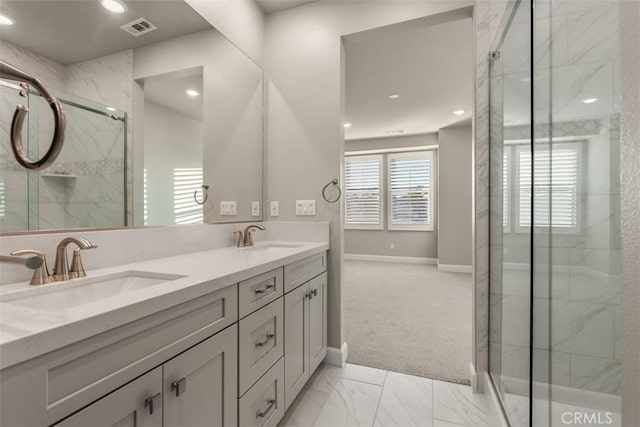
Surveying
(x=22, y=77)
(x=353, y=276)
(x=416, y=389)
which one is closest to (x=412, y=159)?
(x=353, y=276)

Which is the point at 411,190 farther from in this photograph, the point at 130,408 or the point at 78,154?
the point at 130,408

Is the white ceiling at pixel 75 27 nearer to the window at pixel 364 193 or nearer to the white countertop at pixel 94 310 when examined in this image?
the white countertop at pixel 94 310

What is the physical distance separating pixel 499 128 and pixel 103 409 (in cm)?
193

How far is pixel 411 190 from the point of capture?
5.82m

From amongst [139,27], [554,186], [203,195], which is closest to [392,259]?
[203,195]

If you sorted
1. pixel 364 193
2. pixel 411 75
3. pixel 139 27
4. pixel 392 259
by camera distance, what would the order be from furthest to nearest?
pixel 364 193, pixel 392 259, pixel 411 75, pixel 139 27

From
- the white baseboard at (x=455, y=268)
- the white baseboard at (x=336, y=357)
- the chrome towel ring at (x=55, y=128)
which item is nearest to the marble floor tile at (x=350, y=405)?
the white baseboard at (x=336, y=357)

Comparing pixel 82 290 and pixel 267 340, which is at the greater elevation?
pixel 82 290

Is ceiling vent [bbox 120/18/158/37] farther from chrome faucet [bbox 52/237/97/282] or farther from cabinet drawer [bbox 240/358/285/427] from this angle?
cabinet drawer [bbox 240/358/285/427]

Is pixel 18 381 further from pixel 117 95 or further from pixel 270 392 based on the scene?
pixel 117 95

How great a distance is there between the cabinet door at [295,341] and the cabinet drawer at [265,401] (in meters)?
0.06

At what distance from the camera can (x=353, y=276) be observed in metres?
4.75

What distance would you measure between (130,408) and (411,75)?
3.51 metres

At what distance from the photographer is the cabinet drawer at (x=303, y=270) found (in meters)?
1.47
